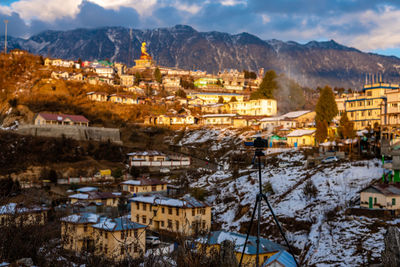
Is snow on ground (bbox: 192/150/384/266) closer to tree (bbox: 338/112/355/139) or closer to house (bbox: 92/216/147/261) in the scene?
tree (bbox: 338/112/355/139)

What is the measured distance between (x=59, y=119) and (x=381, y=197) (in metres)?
54.0

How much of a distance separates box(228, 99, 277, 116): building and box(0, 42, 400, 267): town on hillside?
0.24 metres

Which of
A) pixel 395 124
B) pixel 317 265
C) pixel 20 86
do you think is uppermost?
pixel 20 86

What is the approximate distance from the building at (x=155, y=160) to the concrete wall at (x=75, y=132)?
9577 millimetres

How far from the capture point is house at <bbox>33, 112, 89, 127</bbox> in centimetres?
6650

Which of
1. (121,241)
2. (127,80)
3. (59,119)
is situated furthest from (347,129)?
(127,80)

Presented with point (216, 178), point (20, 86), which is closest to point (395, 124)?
point (216, 178)

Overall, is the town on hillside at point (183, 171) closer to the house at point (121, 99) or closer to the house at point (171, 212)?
the house at point (171, 212)

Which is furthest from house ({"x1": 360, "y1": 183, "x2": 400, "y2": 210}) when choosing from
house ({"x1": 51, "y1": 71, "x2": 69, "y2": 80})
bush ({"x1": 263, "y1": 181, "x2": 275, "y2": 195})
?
house ({"x1": 51, "y1": 71, "x2": 69, "y2": 80})

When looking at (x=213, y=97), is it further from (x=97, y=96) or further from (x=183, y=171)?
(x=183, y=171)

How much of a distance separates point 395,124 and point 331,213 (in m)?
22.2

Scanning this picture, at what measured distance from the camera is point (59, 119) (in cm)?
6775

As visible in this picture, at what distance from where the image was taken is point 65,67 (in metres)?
97.9

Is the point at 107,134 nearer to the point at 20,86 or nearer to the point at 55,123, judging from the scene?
the point at 55,123
